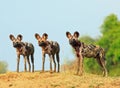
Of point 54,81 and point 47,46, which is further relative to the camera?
point 47,46

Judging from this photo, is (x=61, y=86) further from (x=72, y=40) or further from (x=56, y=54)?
(x=56, y=54)

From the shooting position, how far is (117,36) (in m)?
77.7

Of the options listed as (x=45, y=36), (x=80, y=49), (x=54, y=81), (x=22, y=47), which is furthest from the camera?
(x=22, y=47)

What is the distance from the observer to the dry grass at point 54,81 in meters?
23.5

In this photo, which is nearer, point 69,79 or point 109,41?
point 69,79

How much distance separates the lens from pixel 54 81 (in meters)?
24.2

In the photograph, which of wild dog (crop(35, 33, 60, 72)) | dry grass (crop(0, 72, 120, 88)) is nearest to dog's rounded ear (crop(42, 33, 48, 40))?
wild dog (crop(35, 33, 60, 72))

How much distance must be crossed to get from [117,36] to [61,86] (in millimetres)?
54887

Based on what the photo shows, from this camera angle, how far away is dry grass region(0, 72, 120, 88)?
23.5 meters

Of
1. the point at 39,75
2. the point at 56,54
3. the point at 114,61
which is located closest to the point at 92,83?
the point at 39,75

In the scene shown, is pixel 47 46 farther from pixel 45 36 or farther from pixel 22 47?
pixel 22 47

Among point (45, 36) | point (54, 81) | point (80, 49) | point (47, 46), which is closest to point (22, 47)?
point (47, 46)

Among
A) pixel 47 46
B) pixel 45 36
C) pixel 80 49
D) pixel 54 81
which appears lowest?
pixel 54 81

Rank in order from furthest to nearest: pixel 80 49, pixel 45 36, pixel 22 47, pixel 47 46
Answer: pixel 22 47 < pixel 47 46 < pixel 45 36 < pixel 80 49
